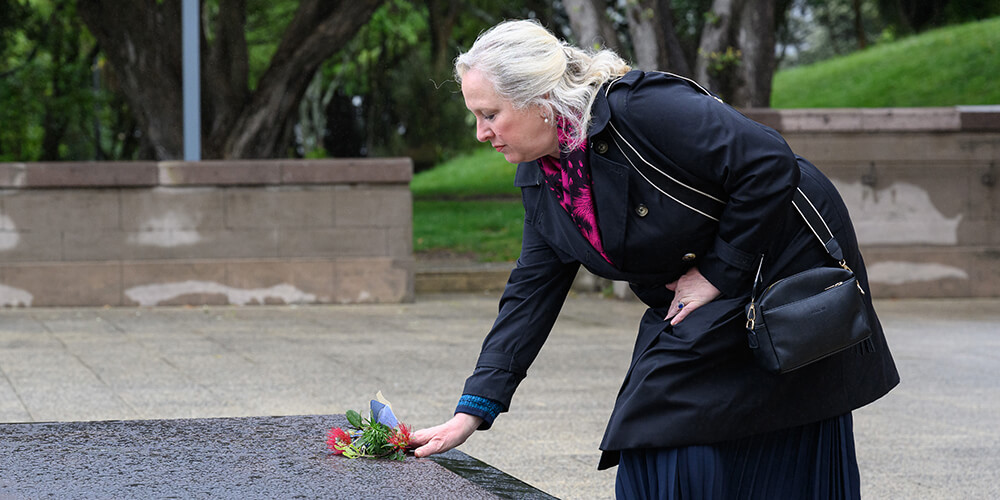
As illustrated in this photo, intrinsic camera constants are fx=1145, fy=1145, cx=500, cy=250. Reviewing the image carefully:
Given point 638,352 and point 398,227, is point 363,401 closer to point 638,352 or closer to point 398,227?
point 638,352

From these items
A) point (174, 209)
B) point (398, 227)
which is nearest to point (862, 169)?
point (398, 227)

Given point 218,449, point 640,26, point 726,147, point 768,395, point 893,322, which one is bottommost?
point 893,322

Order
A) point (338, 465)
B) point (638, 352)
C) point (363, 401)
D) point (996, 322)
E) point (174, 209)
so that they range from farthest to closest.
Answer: point (174, 209) → point (996, 322) → point (363, 401) → point (338, 465) → point (638, 352)

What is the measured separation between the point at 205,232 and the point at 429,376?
16.3 ft

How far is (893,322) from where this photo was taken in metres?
10.0

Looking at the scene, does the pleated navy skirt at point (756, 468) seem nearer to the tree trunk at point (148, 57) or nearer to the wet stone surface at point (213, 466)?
the wet stone surface at point (213, 466)

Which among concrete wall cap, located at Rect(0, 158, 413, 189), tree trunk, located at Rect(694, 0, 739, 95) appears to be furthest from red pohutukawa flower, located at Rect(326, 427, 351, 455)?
tree trunk, located at Rect(694, 0, 739, 95)

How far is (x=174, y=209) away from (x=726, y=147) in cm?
961

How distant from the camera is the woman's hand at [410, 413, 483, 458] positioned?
2.79 metres

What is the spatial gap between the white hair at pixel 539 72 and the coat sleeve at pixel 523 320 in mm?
405

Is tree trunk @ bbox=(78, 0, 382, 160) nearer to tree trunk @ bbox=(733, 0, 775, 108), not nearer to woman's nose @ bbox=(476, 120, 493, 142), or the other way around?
tree trunk @ bbox=(733, 0, 775, 108)

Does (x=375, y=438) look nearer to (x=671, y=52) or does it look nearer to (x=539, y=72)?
(x=539, y=72)

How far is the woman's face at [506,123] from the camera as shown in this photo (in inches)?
95.3

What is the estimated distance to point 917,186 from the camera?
38.7 feet
